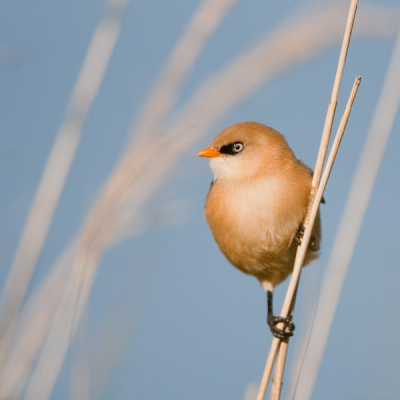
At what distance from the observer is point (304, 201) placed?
1.99m

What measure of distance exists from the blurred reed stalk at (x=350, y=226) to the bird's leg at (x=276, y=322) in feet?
0.43

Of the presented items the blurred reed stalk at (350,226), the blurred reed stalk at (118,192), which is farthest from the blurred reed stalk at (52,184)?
the blurred reed stalk at (350,226)

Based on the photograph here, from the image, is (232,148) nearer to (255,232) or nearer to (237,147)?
(237,147)

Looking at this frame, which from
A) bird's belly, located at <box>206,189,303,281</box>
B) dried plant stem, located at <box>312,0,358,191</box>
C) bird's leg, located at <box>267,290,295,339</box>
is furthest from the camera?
bird's belly, located at <box>206,189,303,281</box>

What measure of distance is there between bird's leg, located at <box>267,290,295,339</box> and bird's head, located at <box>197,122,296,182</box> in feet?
1.95

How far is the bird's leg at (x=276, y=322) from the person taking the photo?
1.72 m

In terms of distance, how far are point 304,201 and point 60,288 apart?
0.96m

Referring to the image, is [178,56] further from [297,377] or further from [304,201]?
[297,377]

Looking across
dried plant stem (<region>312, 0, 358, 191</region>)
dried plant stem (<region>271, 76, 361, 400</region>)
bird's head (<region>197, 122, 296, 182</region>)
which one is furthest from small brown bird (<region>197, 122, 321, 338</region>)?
dried plant stem (<region>312, 0, 358, 191</region>)

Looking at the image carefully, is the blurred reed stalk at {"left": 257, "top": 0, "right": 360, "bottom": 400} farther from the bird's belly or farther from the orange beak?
the orange beak

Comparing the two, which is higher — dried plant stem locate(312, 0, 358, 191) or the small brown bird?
dried plant stem locate(312, 0, 358, 191)

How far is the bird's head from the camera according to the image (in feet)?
7.16

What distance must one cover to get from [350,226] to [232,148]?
22.8 inches

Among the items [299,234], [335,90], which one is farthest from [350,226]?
[335,90]
